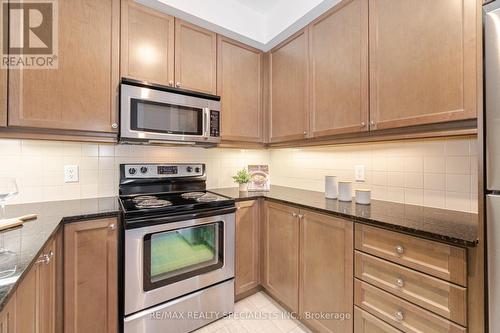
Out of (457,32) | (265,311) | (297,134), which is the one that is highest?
(457,32)

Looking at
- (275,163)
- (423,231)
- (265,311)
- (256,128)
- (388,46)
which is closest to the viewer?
(423,231)

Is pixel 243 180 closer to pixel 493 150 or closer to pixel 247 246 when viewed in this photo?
pixel 247 246

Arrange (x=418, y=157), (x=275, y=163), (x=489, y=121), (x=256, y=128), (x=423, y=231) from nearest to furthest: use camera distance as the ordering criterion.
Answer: (x=489, y=121) < (x=423, y=231) < (x=418, y=157) < (x=256, y=128) < (x=275, y=163)

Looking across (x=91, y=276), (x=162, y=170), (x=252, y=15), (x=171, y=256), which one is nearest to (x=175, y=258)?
(x=171, y=256)

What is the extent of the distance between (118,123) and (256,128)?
1.18 meters

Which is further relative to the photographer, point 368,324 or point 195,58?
point 195,58

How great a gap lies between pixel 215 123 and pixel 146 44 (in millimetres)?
743

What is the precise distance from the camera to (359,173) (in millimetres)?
1893

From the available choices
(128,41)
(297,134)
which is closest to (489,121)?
(297,134)

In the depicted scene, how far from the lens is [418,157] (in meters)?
1.56

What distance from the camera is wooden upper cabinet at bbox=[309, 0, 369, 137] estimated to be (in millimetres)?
1516

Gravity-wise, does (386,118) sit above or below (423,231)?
above

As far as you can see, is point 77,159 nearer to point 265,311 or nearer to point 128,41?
point 128,41

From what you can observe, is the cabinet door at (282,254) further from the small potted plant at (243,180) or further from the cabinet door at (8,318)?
the cabinet door at (8,318)
